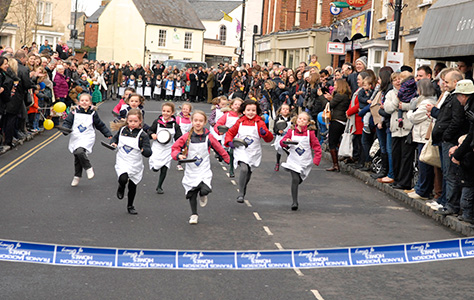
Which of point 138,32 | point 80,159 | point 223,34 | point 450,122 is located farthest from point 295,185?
point 223,34

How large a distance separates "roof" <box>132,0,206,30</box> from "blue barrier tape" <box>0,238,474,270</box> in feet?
258

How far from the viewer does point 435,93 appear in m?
12.6

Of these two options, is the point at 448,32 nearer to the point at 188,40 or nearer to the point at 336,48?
the point at 336,48

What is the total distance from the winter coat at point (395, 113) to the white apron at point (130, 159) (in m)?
5.06

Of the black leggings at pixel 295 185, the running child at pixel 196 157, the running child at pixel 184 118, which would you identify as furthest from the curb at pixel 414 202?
the running child at pixel 184 118

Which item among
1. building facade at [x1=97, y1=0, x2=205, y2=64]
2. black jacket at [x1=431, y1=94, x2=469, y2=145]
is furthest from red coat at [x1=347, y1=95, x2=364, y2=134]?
building facade at [x1=97, y1=0, x2=205, y2=64]

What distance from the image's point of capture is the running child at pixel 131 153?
35.4 feet

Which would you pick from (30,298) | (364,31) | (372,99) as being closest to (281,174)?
(372,99)

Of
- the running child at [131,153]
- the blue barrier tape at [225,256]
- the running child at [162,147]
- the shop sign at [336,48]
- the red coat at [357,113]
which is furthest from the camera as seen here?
the shop sign at [336,48]

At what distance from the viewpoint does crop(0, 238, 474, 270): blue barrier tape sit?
5867mm

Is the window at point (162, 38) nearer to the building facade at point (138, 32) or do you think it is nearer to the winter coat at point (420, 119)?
the building facade at point (138, 32)

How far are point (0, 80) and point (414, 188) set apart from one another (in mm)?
8852

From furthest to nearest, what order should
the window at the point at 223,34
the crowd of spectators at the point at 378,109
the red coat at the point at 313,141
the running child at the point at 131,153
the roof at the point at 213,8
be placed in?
1. the roof at the point at 213,8
2. the window at the point at 223,34
3. the red coat at the point at 313,141
4. the running child at the point at 131,153
5. the crowd of spectators at the point at 378,109

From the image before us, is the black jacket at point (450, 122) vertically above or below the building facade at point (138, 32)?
below
